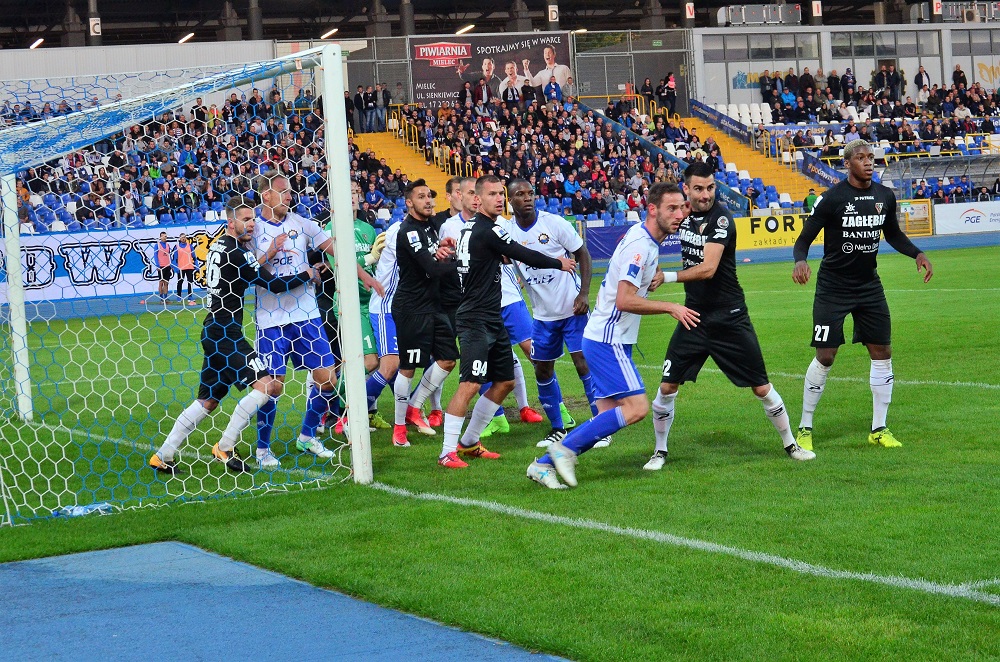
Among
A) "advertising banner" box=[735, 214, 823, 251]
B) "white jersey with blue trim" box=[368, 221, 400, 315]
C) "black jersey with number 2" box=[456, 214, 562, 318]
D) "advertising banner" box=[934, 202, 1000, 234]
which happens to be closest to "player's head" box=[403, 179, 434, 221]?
"black jersey with number 2" box=[456, 214, 562, 318]

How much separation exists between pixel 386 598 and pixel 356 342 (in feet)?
8.82

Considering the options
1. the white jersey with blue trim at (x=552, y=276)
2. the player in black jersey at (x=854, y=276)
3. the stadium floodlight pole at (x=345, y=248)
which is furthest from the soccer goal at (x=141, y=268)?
the player in black jersey at (x=854, y=276)

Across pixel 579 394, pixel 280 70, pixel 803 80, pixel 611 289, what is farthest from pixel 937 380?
pixel 803 80

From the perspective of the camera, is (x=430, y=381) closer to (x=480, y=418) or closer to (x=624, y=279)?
(x=480, y=418)

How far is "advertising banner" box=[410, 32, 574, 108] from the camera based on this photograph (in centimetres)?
4256

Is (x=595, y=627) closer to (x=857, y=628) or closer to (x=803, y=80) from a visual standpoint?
(x=857, y=628)

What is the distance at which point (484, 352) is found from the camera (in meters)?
7.95

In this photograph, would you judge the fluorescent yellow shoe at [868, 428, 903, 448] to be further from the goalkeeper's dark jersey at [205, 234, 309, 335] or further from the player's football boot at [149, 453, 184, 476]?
the player's football boot at [149, 453, 184, 476]

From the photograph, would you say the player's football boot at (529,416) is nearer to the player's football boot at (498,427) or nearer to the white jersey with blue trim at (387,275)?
the player's football boot at (498,427)

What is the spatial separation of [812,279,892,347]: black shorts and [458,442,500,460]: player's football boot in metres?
2.46

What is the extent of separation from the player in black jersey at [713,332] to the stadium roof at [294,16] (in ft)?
133

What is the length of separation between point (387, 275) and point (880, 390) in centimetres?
432

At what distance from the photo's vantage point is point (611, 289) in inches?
279

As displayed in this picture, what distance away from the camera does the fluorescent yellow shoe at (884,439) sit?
25.4ft
